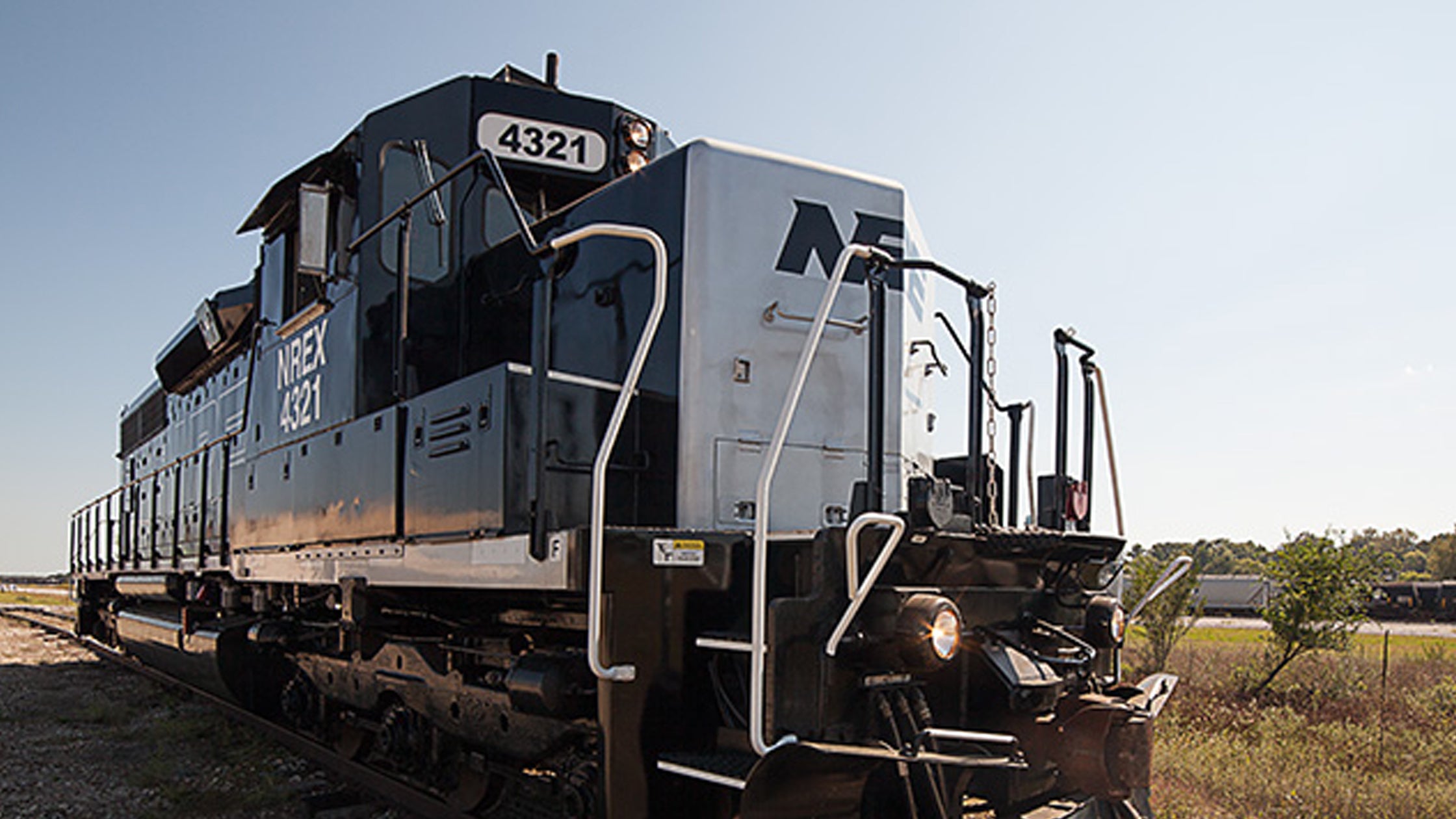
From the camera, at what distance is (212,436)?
27.9ft

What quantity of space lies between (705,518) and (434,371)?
1.73 m

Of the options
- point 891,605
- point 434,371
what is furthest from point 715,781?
point 434,371

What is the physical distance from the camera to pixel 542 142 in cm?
549

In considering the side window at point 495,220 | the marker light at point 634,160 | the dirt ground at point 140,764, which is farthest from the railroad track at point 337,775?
the marker light at point 634,160

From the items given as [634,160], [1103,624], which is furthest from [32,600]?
[1103,624]

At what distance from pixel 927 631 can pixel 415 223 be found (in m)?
3.32

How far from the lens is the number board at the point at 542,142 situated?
5.39 meters

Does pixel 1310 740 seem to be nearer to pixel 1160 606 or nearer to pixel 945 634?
pixel 1160 606

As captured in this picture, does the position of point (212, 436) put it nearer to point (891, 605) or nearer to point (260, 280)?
point (260, 280)

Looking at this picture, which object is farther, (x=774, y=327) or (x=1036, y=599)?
(x=774, y=327)

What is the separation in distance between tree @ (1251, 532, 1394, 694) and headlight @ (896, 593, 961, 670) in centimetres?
1012

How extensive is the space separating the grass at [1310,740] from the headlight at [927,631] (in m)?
3.16

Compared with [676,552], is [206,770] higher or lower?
lower

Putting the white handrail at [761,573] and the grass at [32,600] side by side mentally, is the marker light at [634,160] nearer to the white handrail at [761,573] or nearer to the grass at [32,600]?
the white handrail at [761,573]
